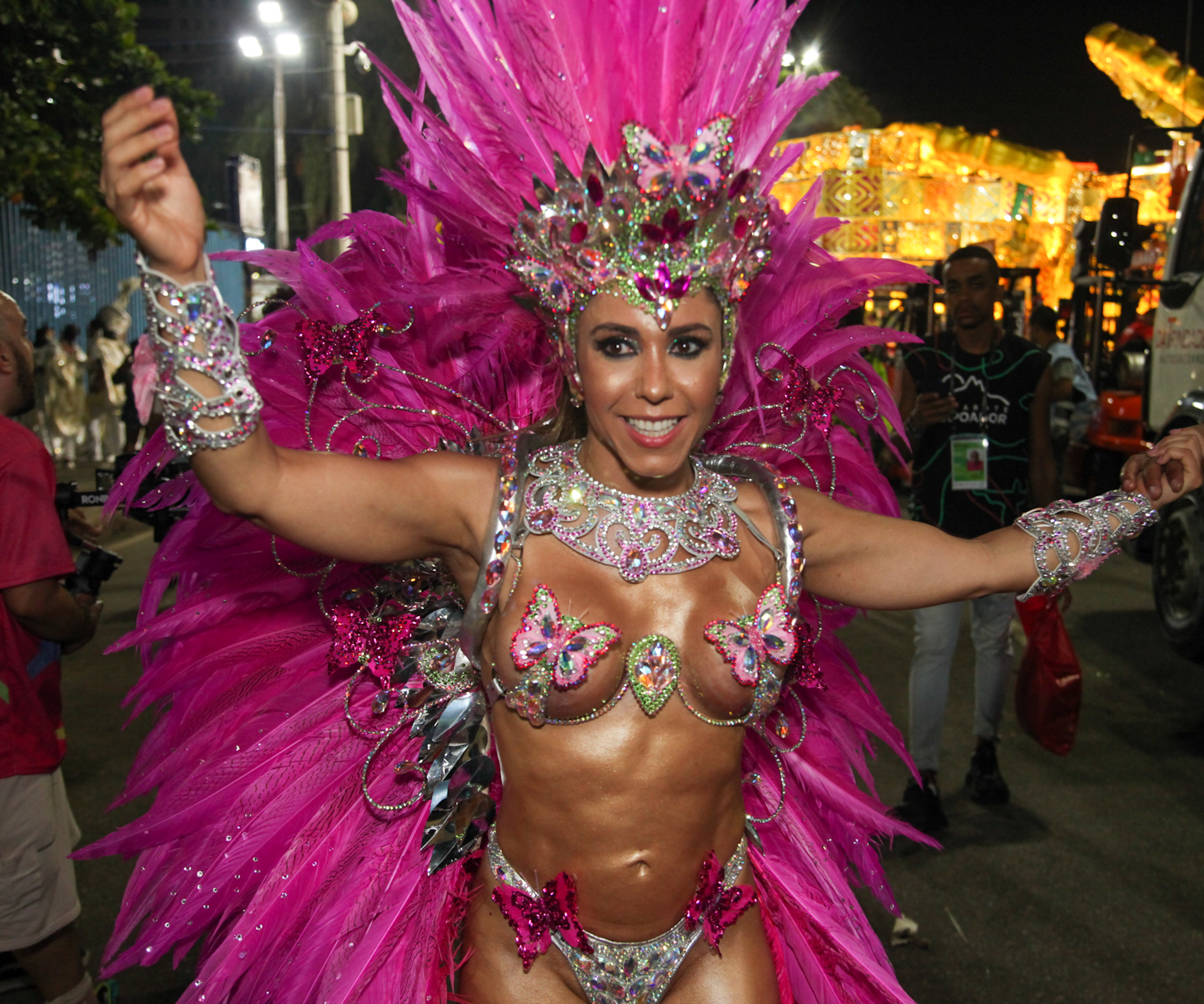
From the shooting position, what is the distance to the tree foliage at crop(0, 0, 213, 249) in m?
13.0

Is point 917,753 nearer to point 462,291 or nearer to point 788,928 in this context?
point 788,928

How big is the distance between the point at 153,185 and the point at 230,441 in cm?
38

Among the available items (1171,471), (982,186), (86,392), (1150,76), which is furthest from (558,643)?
(1150,76)

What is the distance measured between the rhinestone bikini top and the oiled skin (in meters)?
0.02

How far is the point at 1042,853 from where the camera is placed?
4148 mm

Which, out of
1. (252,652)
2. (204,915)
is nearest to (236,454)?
(252,652)

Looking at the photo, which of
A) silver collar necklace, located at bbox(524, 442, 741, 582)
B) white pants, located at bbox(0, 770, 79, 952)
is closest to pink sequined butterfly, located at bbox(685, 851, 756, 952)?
silver collar necklace, located at bbox(524, 442, 741, 582)

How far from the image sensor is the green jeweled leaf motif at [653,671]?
1.94 metres

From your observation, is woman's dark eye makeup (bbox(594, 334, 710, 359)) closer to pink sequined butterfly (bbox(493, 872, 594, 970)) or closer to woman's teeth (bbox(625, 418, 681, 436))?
woman's teeth (bbox(625, 418, 681, 436))

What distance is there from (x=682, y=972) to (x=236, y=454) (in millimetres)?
1298

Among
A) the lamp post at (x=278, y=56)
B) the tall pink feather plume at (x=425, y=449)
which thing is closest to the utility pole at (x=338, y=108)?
the lamp post at (x=278, y=56)

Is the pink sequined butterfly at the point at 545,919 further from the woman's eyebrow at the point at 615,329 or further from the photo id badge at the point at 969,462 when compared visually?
the photo id badge at the point at 969,462

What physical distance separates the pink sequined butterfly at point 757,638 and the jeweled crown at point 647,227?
57 centimetres

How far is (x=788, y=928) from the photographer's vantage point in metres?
2.32
